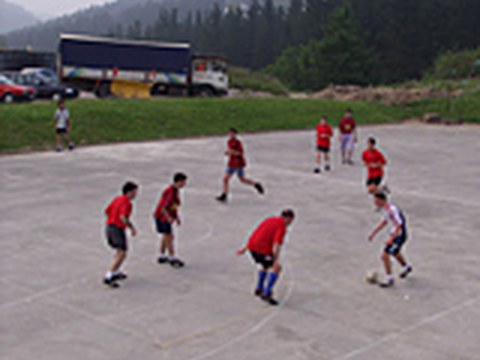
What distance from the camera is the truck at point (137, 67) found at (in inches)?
1706

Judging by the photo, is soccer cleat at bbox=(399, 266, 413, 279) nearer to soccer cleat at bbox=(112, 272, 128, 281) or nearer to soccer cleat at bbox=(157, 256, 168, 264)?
soccer cleat at bbox=(157, 256, 168, 264)

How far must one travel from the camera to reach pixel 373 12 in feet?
344

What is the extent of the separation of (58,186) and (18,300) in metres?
9.54

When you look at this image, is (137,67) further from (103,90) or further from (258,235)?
(258,235)

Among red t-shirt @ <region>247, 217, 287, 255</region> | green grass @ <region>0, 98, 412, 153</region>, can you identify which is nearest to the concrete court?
red t-shirt @ <region>247, 217, 287, 255</region>

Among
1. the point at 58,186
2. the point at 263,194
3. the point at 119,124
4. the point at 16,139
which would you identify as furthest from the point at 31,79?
the point at 263,194

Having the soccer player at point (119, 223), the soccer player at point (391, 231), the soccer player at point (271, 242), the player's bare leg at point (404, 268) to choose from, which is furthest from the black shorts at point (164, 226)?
the player's bare leg at point (404, 268)

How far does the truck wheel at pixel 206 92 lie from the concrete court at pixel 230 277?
77.6 ft

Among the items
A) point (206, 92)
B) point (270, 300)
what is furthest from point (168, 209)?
point (206, 92)

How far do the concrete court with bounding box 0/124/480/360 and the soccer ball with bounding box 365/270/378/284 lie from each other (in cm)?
19

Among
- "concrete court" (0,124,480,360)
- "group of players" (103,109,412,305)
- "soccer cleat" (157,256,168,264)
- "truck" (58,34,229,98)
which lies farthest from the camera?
"truck" (58,34,229,98)

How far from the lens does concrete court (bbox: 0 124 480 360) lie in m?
9.22

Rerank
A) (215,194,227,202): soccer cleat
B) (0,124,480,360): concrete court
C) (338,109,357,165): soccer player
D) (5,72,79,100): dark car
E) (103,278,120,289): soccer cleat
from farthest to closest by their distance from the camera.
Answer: (5,72,79,100): dark car
(338,109,357,165): soccer player
(215,194,227,202): soccer cleat
(103,278,120,289): soccer cleat
(0,124,480,360): concrete court

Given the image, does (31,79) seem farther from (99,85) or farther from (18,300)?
(18,300)
